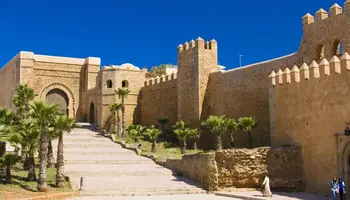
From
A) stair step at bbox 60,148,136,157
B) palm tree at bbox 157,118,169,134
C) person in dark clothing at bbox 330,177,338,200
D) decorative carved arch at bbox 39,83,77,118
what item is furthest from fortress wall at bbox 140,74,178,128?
person in dark clothing at bbox 330,177,338,200

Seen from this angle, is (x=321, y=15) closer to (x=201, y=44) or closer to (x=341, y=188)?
(x=341, y=188)

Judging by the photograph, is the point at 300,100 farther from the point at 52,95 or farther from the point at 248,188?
the point at 52,95

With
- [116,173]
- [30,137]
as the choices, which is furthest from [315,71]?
[30,137]

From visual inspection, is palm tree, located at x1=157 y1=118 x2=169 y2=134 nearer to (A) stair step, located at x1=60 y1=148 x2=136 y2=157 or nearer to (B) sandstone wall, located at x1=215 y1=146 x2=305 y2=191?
(A) stair step, located at x1=60 y1=148 x2=136 y2=157

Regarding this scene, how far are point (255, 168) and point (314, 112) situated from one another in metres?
2.65

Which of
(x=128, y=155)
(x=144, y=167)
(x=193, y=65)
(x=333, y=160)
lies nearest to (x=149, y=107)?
(x=193, y=65)

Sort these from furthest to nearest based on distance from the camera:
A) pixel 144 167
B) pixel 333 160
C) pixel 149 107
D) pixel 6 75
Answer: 1. pixel 6 75
2. pixel 149 107
3. pixel 144 167
4. pixel 333 160

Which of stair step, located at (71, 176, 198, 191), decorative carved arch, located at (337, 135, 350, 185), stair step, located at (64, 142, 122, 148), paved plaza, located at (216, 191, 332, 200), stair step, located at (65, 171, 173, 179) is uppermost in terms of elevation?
stair step, located at (64, 142, 122, 148)

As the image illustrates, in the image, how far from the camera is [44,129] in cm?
1450

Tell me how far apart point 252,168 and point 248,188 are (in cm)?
69

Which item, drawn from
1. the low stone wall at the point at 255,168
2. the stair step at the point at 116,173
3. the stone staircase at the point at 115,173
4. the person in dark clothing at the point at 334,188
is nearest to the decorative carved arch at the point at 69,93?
the stone staircase at the point at 115,173

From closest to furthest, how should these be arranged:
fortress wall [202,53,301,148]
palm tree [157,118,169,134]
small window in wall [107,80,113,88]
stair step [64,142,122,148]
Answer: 1. fortress wall [202,53,301,148]
2. stair step [64,142,122,148]
3. palm tree [157,118,169,134]
4. small window in wall [107,80,113,88]

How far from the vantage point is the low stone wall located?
14.7 meters

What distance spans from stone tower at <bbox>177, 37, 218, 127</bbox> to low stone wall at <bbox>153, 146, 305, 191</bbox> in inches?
416
